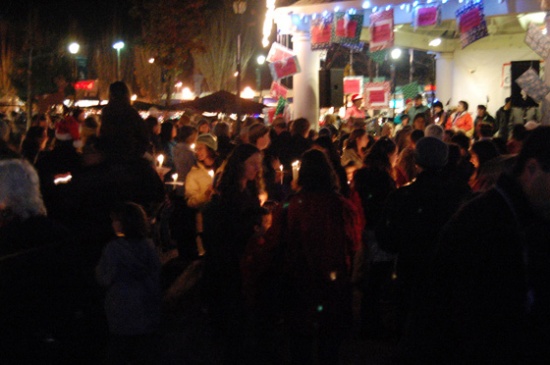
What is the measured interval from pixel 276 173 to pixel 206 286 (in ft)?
12.2

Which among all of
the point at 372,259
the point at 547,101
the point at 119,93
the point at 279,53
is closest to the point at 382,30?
the point at 279,53

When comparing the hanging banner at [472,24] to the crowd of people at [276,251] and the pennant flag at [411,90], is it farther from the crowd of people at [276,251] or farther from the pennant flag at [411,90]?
the pennant flag at [411,90]

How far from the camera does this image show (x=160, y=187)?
5.82 metres

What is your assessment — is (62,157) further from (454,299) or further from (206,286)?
(454,299)

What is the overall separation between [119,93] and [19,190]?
7.77 ft

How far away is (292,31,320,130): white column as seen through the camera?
54.4ft

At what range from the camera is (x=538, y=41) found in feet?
→ 36.8

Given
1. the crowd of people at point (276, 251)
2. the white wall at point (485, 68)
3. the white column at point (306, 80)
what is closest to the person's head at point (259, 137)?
the crowd of people at point (276, 251)

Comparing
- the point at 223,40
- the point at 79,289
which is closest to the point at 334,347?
the point at 79,289

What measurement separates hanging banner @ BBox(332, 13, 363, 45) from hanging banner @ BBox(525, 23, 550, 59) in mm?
4607

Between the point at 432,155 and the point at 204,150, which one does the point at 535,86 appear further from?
the point at 432,155

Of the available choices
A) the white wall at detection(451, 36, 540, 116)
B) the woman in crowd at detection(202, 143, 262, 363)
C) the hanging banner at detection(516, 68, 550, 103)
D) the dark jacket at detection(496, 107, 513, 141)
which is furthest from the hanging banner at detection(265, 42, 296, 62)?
the woman in crowd at detection(202, 143, 262, 363)

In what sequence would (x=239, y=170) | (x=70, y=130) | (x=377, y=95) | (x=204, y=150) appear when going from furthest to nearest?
(x=377, y=95) < (x=70, y=130) < (x=204, y=150) < (x=239, y=170)

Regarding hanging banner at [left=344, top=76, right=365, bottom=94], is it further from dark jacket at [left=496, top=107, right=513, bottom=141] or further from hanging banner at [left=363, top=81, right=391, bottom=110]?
dark jacket at [left=496, top=107, right=513, bottom=141]
